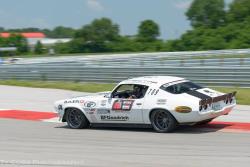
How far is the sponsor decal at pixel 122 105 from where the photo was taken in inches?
513

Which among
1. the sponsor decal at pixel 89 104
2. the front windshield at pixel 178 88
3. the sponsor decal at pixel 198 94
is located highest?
the front windshield at pixel 178 88

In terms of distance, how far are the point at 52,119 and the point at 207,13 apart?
286ft

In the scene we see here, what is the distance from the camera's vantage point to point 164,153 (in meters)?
10.1

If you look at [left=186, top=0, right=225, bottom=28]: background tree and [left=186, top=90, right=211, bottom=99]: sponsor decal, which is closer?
[left=186, top=90, right=211, bottom=99]: sponsor decal

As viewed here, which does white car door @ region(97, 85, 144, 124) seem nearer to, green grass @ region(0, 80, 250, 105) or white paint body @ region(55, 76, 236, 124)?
white paint body @ region(55, 76, 236, 124)

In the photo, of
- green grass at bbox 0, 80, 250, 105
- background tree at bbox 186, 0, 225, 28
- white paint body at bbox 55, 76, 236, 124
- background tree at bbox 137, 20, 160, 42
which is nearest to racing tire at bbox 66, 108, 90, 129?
white paint body at bbox 55, 76, 236, 124

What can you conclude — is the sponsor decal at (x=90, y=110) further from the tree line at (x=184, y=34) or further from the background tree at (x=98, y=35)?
the background tree at (x=98, y=35)

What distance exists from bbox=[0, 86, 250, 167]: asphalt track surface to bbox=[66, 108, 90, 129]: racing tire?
0.21m

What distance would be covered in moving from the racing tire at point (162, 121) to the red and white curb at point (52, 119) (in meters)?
1.03

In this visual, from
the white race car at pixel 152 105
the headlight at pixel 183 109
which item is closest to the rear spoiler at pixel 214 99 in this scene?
the white race car at pixel 152 105

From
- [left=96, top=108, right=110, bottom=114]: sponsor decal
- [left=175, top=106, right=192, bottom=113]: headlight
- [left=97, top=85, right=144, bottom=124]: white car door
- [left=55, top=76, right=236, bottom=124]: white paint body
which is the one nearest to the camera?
[left=175, top=106, right=192, bottom=113]: headlight

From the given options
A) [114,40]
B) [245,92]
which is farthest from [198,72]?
[114,40]

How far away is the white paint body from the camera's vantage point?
12.2 metres

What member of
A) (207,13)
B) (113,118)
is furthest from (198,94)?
(207,13)
